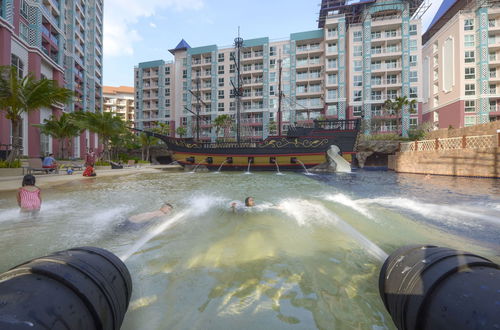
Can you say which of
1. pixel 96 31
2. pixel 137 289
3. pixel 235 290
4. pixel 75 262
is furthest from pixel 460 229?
pixel 96 31

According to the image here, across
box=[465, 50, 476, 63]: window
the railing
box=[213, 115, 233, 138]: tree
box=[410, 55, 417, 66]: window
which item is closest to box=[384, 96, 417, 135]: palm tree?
box=[410, 55, 417, 66]: window

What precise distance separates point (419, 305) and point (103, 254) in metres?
1.90

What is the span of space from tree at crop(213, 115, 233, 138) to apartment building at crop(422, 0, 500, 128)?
110 feet

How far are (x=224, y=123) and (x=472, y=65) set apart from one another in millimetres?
38815

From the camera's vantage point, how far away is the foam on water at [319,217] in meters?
3.14

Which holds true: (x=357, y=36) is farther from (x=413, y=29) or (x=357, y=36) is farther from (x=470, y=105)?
(x=470, y=105)

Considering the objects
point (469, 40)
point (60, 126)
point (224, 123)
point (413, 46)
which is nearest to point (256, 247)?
point (60, 126)

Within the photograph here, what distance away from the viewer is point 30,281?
1.02 meters

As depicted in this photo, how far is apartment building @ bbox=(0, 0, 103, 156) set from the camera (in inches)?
733

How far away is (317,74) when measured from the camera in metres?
39.0

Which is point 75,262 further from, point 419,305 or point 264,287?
point 419,305

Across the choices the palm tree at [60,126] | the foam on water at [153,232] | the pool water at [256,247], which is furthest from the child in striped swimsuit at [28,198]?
the palm tree at [60,126]

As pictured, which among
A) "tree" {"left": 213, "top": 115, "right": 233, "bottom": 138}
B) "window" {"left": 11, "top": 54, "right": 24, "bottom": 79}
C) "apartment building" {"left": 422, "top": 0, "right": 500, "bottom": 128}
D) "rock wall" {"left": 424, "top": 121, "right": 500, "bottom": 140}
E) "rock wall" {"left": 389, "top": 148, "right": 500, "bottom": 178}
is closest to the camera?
"rock wall" {"left": 389, "top": 148, "right": 500, "bottom": 178}

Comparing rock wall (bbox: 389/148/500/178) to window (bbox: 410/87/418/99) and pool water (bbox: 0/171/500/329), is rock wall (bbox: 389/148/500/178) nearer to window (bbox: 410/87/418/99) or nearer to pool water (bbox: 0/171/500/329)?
pool water (bbox: 0/171/500/329)
